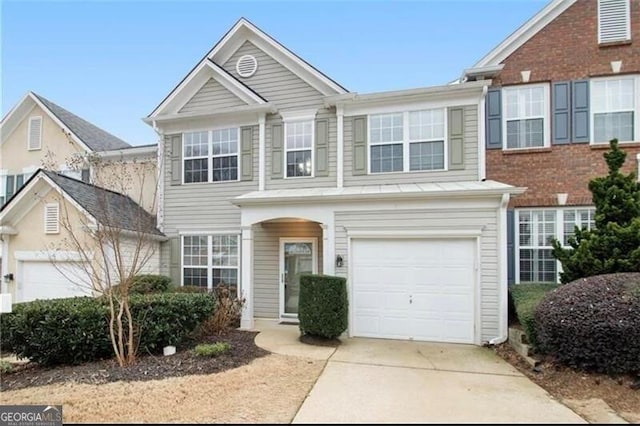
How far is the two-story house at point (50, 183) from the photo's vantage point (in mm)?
10352

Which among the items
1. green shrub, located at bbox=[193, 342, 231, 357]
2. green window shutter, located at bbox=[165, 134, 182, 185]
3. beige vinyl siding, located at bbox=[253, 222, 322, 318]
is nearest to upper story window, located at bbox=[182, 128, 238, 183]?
green window shutter, located at bbox=[165, 134, 182, 185]

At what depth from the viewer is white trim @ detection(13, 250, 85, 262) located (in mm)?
10148

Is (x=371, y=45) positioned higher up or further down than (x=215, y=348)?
higher up

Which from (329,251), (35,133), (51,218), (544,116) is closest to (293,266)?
(329,251)

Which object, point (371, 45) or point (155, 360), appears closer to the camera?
point (155, 360)

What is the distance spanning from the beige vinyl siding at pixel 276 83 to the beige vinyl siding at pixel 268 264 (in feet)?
11.8

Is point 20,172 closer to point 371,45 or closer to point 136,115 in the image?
point 136,115

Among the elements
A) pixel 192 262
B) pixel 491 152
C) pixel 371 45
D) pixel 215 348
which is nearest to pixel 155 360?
pixel 215 348

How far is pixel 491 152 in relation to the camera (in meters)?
10.0

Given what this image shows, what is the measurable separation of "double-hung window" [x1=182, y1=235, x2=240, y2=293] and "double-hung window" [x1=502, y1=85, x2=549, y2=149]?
8244 mm

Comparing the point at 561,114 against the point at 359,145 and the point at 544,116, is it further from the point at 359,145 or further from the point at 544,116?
the point at 359,145

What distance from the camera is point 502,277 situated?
26.1 feet

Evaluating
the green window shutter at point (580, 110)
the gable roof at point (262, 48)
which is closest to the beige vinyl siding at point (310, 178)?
the gable roof at point (262, 48)

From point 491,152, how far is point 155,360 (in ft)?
30.9
